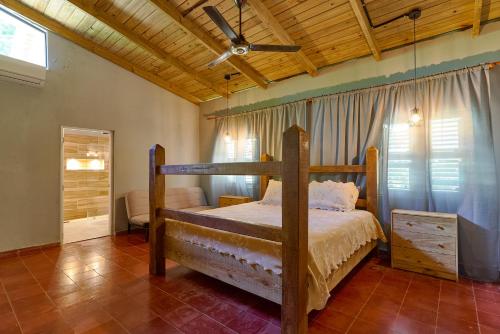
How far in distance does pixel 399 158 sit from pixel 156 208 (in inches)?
118

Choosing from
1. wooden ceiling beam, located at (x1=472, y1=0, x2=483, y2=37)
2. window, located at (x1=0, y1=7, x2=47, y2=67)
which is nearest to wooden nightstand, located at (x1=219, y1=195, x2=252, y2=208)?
window, located at (x1=0, y1=7, x2=47, y2=67)

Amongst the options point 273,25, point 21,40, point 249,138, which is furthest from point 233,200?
point 21,40

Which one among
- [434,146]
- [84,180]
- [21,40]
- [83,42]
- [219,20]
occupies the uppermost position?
[83,42]

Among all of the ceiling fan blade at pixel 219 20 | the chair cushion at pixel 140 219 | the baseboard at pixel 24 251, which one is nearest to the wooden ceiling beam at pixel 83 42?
the chair cushion at pixel 140 219

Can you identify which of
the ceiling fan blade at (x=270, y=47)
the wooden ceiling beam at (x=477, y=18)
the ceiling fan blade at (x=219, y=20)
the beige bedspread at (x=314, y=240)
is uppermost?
the wooden ceiling beam at (x=477, y=18)

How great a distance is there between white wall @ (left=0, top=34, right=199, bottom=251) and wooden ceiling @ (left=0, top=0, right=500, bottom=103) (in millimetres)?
401

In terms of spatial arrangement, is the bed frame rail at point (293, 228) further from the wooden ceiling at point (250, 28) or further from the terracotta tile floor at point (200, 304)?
the wooden ceiling at point (250, 28)

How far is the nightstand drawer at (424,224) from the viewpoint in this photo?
252 centimetres

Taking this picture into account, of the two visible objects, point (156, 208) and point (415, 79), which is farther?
point (415, 79)

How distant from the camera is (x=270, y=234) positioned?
1.65 meters

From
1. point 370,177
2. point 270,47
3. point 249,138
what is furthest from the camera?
point 249,138

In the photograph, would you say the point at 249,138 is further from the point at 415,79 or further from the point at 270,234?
the point at 270,234

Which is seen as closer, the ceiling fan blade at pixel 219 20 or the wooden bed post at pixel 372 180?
the ceiling fan blade at pixel 219 20

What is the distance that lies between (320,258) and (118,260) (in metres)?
2.62
